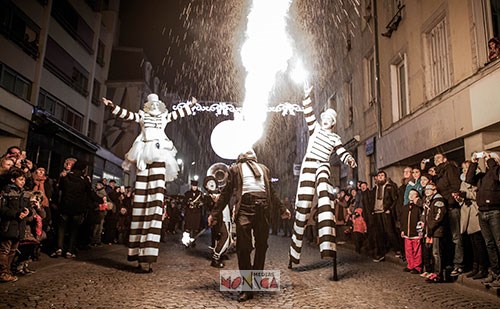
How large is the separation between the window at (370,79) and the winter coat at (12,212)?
46.6ft

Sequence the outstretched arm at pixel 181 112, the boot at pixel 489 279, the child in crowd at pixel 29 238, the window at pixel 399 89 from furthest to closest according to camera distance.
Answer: the window at pixel 399 89 → the outstretched arm at pixel 181 112 → the child in crowd at pixel 29 238 → the boot at pixel 489 279

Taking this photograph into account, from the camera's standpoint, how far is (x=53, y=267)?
719cm

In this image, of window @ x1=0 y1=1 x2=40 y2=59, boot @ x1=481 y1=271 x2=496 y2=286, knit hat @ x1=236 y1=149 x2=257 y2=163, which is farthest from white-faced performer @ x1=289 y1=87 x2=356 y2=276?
window @ x1=0 y1=1 x2=40 y2=59

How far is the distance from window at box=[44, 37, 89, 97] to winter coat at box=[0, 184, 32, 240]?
16.6 meters

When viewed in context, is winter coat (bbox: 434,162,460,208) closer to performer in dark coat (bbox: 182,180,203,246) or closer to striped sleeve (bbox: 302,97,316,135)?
striped sleeve (bbox: 302,97,316,135)

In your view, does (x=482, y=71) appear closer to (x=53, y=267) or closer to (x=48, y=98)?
(x=53, y=267)

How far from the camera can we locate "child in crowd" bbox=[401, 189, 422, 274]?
305 inches

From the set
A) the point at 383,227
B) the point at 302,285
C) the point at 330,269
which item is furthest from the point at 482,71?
the point at 302,285

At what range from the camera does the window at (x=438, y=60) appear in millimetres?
11040

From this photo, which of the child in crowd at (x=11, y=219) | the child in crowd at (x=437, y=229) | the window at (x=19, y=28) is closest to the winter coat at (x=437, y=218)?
the child in crowd at (x=437, y=229)

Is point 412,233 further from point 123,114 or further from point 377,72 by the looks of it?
point 377,72

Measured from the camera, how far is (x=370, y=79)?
17.4 metres

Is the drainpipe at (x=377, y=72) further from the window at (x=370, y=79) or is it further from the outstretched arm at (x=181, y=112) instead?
the outstretched arm at (x=181, y=112)

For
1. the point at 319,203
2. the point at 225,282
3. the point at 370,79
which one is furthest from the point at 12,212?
the point at 370,79
